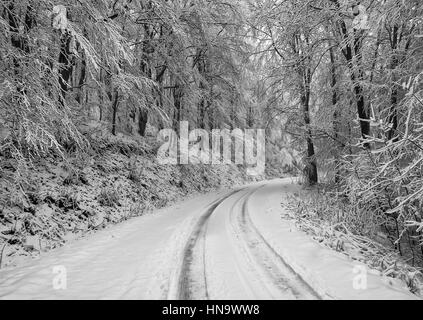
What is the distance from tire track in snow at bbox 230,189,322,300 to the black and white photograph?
0.04m

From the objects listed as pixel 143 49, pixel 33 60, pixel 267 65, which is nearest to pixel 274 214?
pixel 33 60

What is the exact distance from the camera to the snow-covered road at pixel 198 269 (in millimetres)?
4535

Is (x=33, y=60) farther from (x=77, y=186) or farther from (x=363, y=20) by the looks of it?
(x=363, y=20)

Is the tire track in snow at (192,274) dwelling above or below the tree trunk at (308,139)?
below

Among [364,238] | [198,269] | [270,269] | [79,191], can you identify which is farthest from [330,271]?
[79,191]

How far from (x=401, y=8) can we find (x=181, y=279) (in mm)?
7220

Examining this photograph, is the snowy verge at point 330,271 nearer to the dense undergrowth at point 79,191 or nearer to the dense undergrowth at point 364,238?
the dense undergrowth at point 364,238

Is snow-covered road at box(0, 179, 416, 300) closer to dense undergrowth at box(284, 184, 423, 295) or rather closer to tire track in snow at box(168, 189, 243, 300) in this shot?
tire track in snow at box(168, 189, 243, 300)

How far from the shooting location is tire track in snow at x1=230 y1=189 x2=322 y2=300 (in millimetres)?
4430

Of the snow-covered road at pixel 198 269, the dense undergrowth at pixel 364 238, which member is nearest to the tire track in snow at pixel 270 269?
the snow-covered road at pixel 198 269

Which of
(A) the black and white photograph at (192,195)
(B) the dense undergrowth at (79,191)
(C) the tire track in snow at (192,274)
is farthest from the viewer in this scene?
(B) the dense undergrowth at (79,191)

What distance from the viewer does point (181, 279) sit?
16.6 feet

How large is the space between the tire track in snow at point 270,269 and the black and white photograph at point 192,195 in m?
0.04

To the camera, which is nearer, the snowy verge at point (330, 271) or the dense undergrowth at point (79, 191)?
the snowy verge at point (330, 271)
